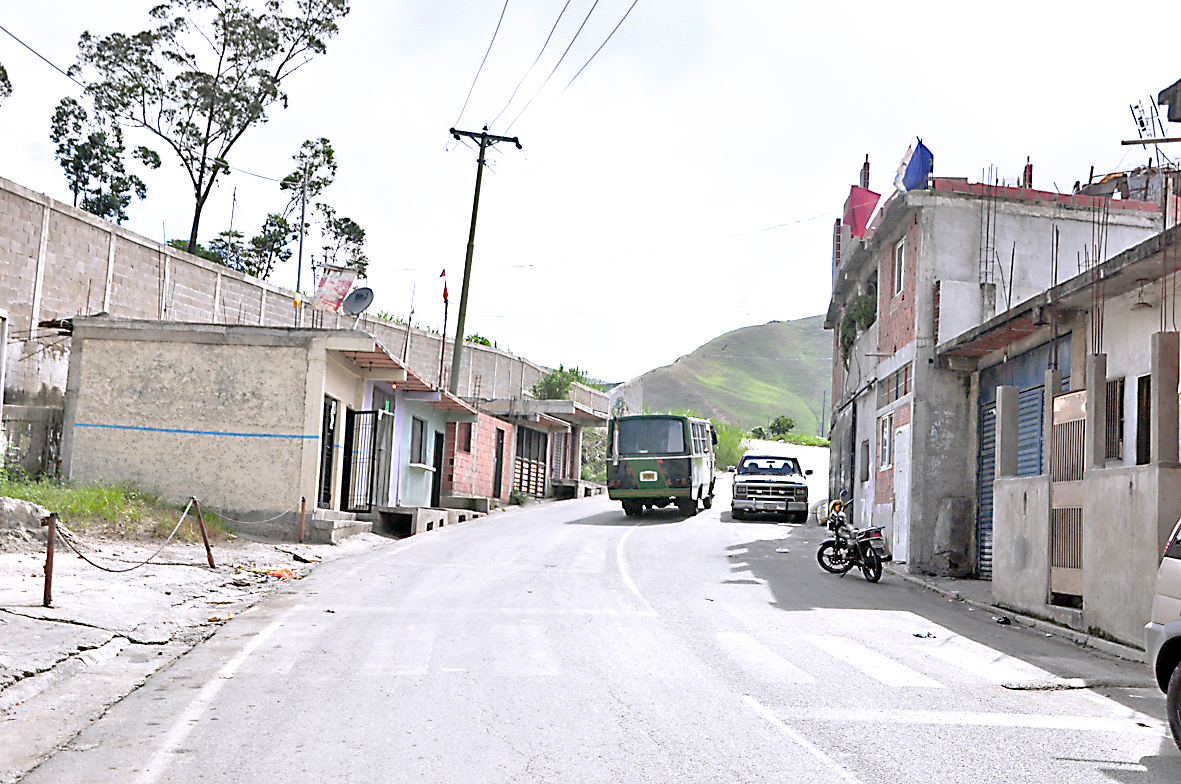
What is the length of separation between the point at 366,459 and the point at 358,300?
405 cm

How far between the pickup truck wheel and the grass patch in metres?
14.7

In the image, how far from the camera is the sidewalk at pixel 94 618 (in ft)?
22.0

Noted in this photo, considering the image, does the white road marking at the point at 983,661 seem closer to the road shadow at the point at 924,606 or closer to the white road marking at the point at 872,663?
the road shadow at the point at 924,606

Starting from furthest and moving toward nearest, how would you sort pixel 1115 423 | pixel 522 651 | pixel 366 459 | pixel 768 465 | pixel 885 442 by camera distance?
pixel 768 465
pixel 366 459
pixel 885 442
pixel 1115 423
pixel 522 651

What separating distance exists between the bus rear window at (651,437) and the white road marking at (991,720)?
76.0 feet

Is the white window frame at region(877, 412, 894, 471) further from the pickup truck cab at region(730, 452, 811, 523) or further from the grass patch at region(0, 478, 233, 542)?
the grass patch at region(0, 478, 233, 542)

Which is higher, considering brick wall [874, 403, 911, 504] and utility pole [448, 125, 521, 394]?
utility pole [448, 125, 521, 394]

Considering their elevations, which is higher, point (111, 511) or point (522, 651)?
point (111, 511)

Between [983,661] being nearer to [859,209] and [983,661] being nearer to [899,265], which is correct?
[899,265]

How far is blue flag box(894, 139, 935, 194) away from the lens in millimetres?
20766

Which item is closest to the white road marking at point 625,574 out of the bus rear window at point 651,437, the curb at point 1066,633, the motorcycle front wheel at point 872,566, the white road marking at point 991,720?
the motorcycle front wheel at point 872,566

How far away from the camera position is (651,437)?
3045 centimetres

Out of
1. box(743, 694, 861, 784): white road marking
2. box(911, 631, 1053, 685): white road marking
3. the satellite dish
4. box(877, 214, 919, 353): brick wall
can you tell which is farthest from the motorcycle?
the satellite dish

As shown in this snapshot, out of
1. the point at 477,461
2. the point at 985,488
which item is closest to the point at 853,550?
the point at 985,488
